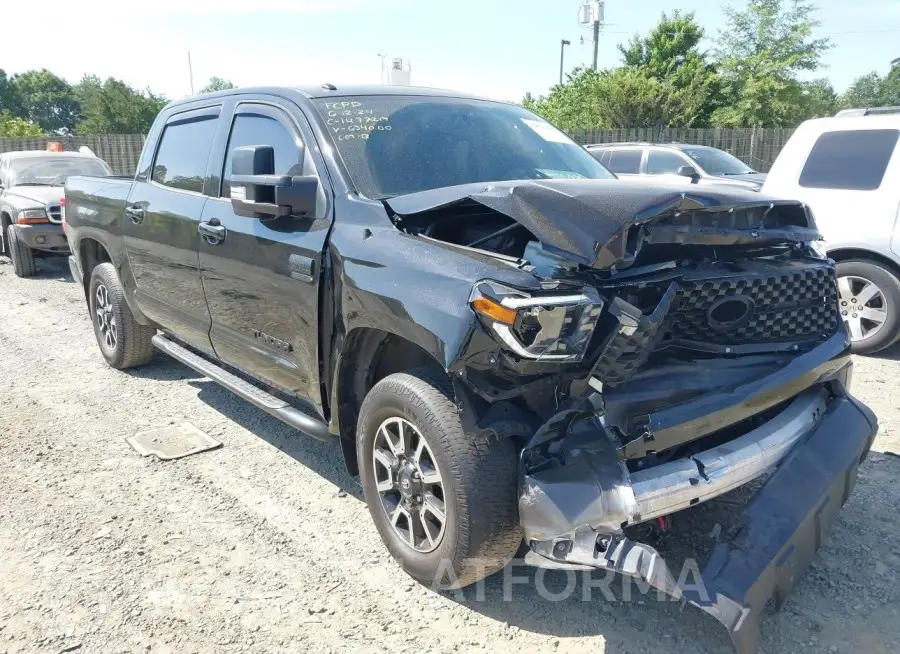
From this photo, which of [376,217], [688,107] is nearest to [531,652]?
[376,217]

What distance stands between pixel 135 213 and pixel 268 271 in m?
1.91

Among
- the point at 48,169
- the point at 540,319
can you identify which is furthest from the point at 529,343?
the point at 48,169

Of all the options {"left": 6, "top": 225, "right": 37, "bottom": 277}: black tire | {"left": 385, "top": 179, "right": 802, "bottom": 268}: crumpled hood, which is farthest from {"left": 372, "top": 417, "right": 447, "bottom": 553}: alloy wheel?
{"left": 6, "top": 225, "right": 37, "bottom": 277}: black tire

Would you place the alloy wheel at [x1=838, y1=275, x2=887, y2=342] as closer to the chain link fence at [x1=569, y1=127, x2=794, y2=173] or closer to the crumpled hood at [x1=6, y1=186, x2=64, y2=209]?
the crumpled hood at [x1=6, y1=186, x2=64, y2=209]

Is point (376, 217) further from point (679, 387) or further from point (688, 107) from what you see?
point (688, 107)

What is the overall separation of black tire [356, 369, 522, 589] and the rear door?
1942 mm

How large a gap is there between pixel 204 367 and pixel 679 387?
2.88 metres

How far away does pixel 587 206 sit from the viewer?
2387 mm

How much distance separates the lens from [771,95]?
31234mm

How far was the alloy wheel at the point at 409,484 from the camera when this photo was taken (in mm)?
2688

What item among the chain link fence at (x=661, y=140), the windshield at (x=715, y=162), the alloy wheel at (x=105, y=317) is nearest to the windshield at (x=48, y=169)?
the alloy wheel at (x=105, y=317)

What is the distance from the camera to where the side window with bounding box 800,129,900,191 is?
5.87 meters

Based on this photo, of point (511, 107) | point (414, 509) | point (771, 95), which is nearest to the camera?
point (414, 509)

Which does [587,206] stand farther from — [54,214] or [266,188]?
[54,214]
